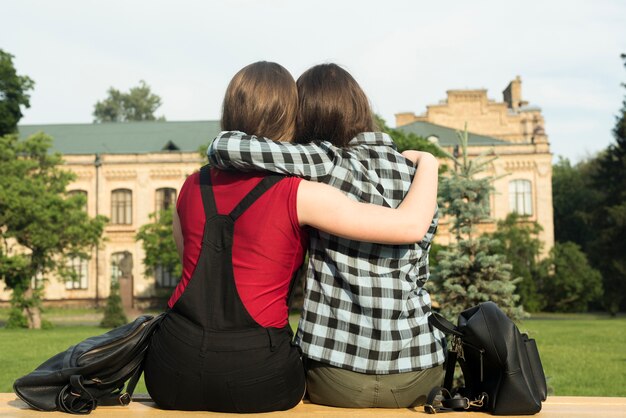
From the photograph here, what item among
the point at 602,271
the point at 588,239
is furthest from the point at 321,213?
the point at 588,239

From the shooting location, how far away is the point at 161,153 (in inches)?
1684

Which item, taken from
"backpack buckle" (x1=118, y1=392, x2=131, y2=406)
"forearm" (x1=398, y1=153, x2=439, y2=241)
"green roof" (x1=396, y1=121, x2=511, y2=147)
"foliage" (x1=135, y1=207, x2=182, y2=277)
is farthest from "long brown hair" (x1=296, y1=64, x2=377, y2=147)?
"green roof" (x1=396, y1=121, x2=511, y2=147)

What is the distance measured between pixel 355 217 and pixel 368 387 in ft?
2.10

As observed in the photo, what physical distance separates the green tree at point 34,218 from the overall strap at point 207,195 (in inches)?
948

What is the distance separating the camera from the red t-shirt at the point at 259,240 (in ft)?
9.00

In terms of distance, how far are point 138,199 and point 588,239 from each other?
26.5 m

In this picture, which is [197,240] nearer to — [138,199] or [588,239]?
[138,199]

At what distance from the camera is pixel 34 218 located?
25.9 metres

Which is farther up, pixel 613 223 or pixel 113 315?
pixel 613 223

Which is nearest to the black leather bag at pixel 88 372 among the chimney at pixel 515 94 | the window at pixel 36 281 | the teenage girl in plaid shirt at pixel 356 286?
the teenage girl in plaid shirt at pixel 356 286

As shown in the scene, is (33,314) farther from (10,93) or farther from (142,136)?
(142,136)

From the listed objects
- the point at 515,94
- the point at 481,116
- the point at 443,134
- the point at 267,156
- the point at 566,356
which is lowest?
the point at 566,356

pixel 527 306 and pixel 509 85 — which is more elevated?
pixel 509 85

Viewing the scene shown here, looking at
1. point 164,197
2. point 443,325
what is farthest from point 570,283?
point 443,325
